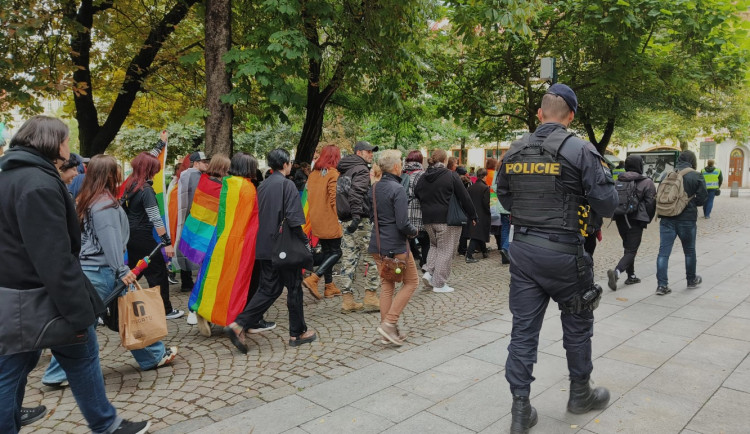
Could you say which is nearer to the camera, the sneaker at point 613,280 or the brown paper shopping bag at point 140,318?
the brown paper shopping bag at point 140,318

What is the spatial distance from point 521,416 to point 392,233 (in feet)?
7.61

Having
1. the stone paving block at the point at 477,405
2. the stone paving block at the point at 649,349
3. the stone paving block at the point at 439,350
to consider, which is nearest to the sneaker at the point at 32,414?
the stone paving block at the point at 439,350

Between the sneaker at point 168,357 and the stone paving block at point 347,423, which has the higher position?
the sneaker at point 168,357

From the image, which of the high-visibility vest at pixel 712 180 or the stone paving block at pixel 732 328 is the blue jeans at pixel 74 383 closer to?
the stone paving block at pixel 732 328

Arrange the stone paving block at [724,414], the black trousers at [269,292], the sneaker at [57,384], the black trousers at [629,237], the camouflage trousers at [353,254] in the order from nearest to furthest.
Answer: the stone paving block at [724,414] → the sneaker at [57,384] → the black trousers at [269,292] → the camouflage trousers at [353,254] → the black trousers at [629,237]

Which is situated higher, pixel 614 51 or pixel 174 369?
pixel 614 51

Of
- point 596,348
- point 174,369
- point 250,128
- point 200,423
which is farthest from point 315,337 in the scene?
point 250,128

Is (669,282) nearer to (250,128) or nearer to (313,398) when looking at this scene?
(313,398)

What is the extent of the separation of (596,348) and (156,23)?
1166 centimetres

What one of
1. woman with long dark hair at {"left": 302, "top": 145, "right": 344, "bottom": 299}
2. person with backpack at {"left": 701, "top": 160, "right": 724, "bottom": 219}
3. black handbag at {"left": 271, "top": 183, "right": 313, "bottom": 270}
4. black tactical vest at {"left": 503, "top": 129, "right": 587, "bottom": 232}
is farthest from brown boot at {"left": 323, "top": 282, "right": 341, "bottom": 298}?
person with backpack at {"left": 701, "top": 160, "right": 724, "bottom": 219}

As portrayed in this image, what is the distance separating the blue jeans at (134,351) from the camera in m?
3.93

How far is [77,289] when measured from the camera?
2611 mm

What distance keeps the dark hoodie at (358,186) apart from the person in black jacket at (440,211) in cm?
124

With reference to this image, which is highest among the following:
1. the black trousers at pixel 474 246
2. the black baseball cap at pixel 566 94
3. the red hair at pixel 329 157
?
the black baseball cap at pixel 566 94
